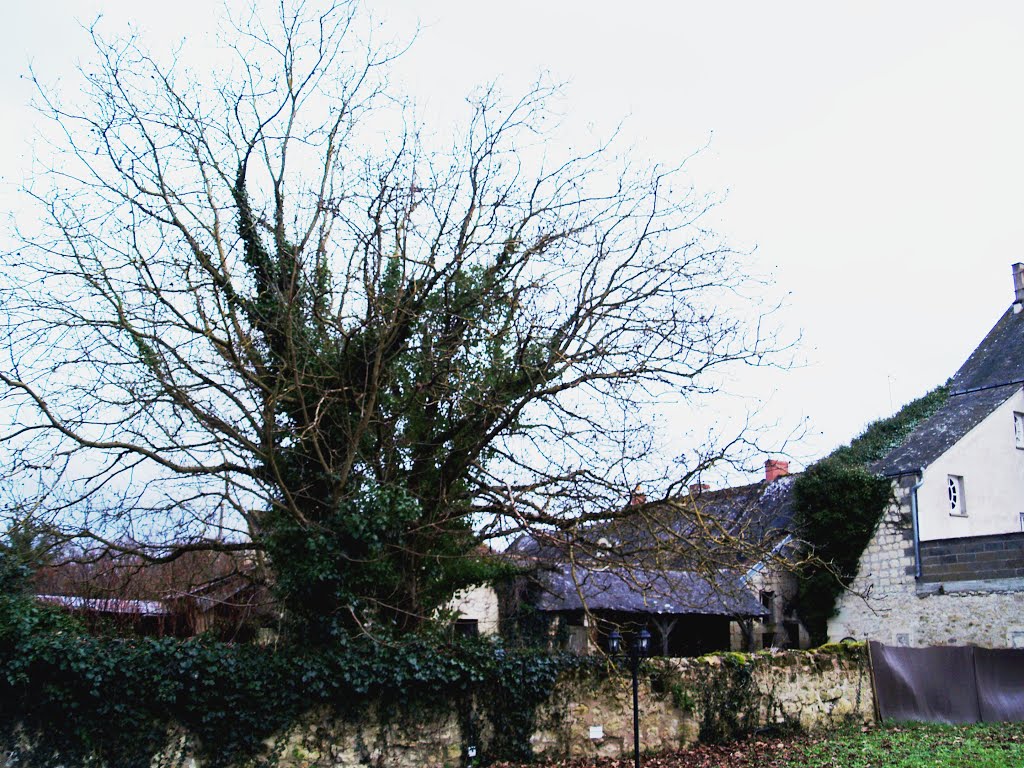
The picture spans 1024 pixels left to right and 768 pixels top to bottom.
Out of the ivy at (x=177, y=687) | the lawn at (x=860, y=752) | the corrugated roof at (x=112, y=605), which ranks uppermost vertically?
the corrugated roof at (x=112, y=605)

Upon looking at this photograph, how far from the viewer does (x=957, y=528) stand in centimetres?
2367

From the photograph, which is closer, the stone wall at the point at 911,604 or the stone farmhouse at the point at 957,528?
the stone wall at the point at 911,604

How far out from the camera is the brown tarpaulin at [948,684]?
53.2 ft

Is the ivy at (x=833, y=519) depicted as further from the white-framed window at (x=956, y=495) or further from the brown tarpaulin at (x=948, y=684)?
the brown tarpaulin at (x=948, y=684)

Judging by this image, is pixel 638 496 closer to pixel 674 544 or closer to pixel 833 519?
pixel 674 544

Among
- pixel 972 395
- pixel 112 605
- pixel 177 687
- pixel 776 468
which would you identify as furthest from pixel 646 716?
pixel 972 395

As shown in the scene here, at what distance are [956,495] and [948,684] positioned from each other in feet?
28.7

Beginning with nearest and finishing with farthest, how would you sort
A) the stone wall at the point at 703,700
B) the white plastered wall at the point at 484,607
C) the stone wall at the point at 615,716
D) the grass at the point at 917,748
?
the stone wall at the point at 615,716 → the grass at the point at 917,748 → the stone wall at the point at 703,700 → the white plastered wall at the point at 484,607

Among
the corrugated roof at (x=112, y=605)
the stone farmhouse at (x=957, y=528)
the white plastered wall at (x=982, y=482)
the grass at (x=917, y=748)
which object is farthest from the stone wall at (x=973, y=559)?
the corrugated roof at (x=112, y=605)

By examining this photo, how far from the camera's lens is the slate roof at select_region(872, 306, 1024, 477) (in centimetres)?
2391

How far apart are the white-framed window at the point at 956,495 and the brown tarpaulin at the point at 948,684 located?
731 centimetres

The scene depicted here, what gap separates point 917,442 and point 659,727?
1456 cm

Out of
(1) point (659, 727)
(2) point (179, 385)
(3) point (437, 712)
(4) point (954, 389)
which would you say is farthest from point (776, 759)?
(4) point (954, 389)

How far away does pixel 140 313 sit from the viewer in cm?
1138
